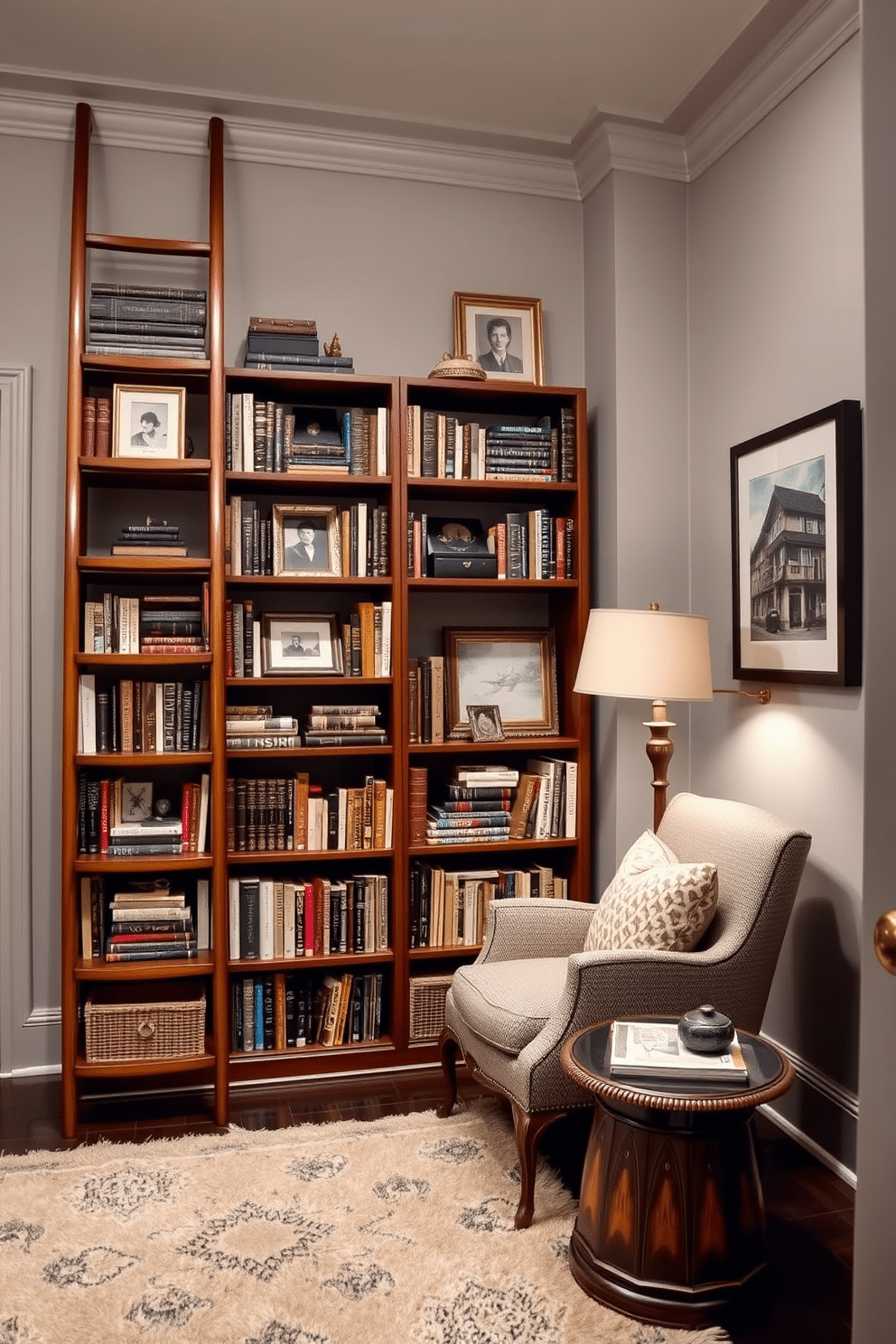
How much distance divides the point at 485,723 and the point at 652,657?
735 millimetres

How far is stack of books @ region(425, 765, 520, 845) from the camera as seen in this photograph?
3365mm

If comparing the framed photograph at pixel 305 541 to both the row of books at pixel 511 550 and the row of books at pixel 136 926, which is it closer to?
the row of books at pixel 511 550

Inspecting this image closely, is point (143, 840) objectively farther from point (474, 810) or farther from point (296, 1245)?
point (296, 1245)

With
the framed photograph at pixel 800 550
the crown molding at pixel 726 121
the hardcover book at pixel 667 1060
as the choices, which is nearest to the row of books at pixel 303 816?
the framed photograph at pixel 800 550

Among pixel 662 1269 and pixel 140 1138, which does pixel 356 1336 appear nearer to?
pixel 662 1269

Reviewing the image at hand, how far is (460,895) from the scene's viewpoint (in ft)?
11.2

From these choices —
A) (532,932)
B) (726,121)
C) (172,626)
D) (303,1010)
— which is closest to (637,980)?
(532,932)

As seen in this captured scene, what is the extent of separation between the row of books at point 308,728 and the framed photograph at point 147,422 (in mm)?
814

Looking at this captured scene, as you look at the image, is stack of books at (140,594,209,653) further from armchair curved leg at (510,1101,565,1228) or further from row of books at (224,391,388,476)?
armchair curved leg at (510,1101,565,1228)

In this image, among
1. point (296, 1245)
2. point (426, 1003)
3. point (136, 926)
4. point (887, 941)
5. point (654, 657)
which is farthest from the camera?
point (426, 1003)

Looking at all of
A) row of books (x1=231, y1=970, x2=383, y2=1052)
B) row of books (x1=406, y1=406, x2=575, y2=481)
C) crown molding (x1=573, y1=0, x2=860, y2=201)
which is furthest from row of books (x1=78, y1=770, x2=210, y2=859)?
crown molding (x1=573, y1=0, x2=860, y2=201)

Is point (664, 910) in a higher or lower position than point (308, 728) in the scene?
lower

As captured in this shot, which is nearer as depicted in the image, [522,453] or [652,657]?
[652,657]

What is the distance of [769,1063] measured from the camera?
211 cm
